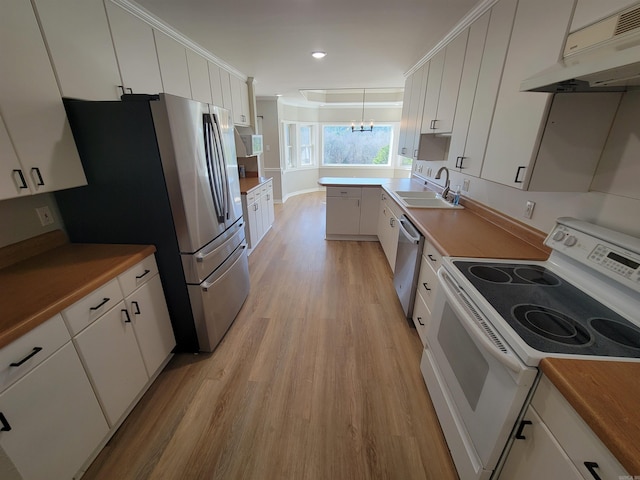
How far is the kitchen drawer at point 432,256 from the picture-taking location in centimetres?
173

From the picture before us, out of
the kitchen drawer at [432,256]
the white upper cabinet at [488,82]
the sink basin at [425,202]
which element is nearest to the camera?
the white upper cabinet at [488,82]

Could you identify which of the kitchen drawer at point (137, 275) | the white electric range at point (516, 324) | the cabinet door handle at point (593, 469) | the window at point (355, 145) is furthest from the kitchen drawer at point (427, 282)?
the window at point (355, 145)

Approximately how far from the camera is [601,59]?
0.84m

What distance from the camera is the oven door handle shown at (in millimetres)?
876

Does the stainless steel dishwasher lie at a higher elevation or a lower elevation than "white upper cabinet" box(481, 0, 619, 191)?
lower

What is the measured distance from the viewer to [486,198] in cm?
230

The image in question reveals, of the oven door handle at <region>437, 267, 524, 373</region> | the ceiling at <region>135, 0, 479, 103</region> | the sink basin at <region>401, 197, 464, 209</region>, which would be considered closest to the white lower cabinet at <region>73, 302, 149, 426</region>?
the oven door handle at <region>437, 267, 524, 373</region>

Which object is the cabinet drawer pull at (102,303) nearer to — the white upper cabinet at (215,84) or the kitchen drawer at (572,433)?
the kitchen drawer at (572,433)

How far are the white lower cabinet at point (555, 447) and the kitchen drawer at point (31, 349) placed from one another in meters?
1.85

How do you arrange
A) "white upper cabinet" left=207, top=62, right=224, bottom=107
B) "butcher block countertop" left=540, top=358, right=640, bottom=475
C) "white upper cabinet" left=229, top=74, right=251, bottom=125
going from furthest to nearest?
"white upper cabinet" left=229, top=74, right=251, bottom=125, "white upper cabinet" left=207, top=62, right=224, bottom=107, "butcher block countertop" left=540, top=358, right=640, bottom=475

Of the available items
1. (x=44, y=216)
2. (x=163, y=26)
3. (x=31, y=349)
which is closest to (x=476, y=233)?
(x=31, y=349)

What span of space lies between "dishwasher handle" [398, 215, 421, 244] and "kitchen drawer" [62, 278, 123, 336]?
2.00 meters

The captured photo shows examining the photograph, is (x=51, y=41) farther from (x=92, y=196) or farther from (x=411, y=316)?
(x=411, y=316)

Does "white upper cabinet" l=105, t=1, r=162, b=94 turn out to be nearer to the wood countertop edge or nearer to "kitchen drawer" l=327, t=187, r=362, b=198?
the wood countertop edge
